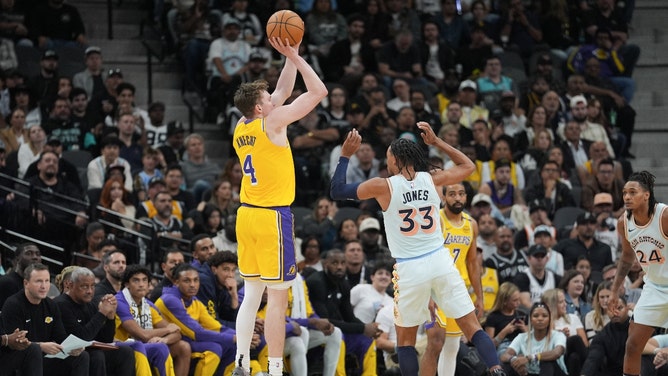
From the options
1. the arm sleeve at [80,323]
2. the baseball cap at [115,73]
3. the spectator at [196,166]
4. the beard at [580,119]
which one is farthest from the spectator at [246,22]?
the arm sleeve at [80,323]

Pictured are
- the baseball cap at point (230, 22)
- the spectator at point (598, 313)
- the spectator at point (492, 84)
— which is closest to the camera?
the spectator at point (598, 313)

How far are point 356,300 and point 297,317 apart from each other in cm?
128

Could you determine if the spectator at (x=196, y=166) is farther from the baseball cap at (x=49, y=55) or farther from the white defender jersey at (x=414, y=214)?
the white defender jersey at (x=414, y=214)

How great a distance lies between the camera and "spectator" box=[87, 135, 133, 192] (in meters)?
16.9

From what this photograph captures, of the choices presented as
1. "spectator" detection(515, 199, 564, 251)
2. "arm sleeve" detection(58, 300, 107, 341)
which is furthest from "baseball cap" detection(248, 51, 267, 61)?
"arm sleeve" detection(58, 300, 107, 341)

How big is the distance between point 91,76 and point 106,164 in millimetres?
2455

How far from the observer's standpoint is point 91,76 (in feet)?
62.2

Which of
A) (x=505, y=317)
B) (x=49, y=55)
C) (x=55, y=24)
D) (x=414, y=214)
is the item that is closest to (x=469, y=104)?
(x=505, y=317)

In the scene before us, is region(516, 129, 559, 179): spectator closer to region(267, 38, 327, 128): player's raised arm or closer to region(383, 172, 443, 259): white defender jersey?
region(383, 172, 443, 259): white defender jersey

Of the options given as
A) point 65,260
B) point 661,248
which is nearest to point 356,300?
point 65,260

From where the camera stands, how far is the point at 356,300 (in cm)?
1557

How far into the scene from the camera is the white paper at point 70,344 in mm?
12047

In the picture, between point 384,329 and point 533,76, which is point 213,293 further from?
point 533,76

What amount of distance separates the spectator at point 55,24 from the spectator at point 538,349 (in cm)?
918
